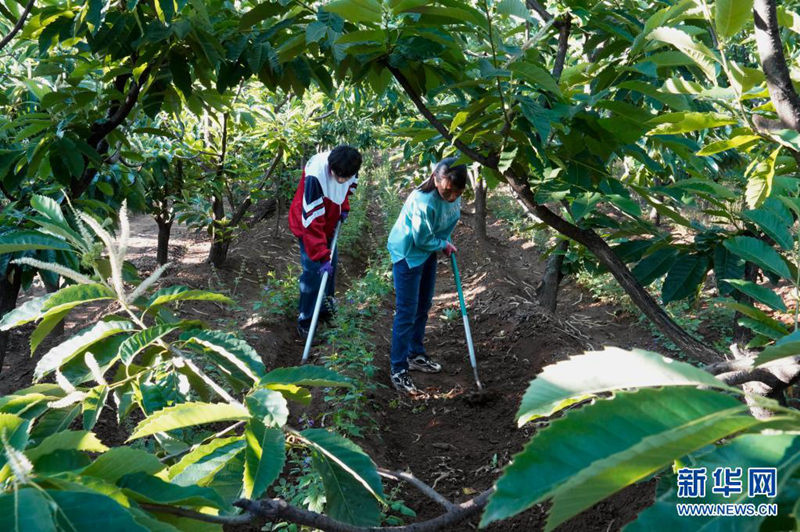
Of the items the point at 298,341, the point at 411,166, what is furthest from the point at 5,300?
the point at 411,166

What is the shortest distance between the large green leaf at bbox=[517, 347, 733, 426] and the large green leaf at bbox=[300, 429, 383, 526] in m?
0.41

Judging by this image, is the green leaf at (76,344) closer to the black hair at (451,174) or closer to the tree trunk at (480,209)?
the black hair at (451,174)

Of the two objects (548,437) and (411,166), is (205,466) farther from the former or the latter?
(411,166)

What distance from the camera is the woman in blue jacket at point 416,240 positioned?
4.70 metres

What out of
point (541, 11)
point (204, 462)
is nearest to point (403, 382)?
point (541, 11)

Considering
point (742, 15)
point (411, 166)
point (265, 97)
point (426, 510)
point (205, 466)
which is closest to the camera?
point (205, 466)

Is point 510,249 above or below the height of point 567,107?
below

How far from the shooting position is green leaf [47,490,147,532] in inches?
19.4

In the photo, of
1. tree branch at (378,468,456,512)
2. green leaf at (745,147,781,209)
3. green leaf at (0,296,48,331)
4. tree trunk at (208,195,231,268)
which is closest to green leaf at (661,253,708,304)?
green leaf at (745,147,781,209)

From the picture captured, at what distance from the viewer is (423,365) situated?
5.45 meters

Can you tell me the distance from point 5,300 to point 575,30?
2.37 meters

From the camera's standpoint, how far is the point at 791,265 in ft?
4.49

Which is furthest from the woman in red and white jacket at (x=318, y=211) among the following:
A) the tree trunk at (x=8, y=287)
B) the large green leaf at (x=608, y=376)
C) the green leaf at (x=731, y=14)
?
the large green leaf at (x=608, y=376)

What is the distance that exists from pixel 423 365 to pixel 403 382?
0.46 m
